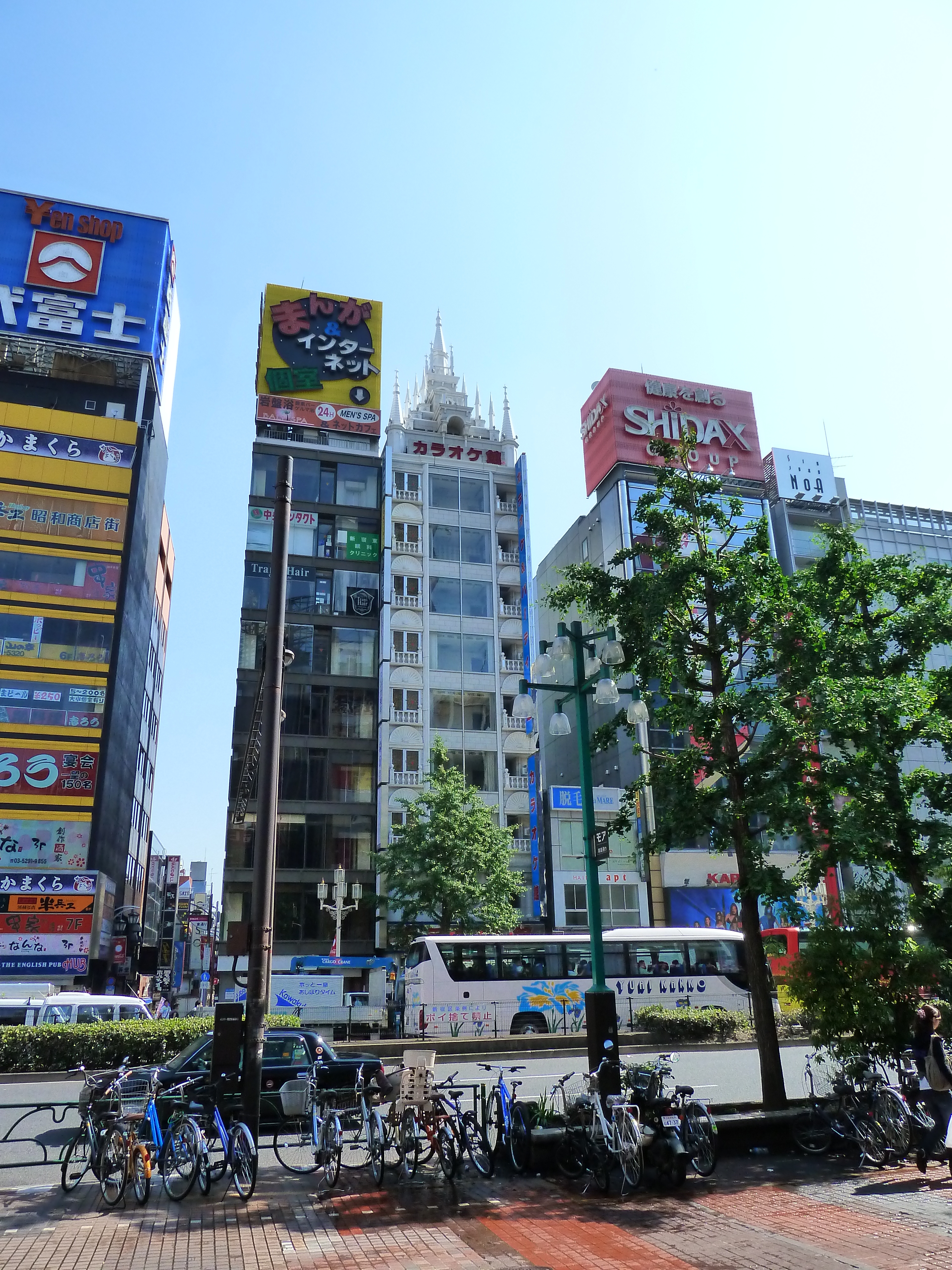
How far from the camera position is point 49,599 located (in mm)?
51125

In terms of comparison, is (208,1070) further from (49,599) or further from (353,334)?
(353,334)

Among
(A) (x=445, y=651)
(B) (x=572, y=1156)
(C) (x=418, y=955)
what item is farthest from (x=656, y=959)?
(A) (x=445, y=651)

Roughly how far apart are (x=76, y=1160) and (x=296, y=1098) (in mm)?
2629

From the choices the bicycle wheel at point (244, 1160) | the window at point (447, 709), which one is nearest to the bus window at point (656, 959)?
the bicycle wheel at point (244, 1160)

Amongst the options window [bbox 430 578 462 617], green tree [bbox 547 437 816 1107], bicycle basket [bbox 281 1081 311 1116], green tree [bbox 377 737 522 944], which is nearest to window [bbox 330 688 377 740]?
window [bbox 430 578 462 617]

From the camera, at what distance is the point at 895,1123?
34.7 feet

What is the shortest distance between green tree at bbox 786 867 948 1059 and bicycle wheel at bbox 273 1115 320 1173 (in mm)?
6689

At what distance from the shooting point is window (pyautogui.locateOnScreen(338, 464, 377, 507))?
180ft

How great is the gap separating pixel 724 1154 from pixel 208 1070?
7302 millimetres

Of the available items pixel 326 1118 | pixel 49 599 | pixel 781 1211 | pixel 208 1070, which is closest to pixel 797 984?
pixel 781 1211

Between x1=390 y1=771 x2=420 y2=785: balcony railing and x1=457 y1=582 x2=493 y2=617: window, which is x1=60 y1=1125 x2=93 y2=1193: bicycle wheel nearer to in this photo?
x1=390 y1=771 x2=420 y2=785: balcony railing

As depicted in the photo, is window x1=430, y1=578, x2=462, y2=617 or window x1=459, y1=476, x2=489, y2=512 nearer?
window x1=430, y1=578, x2=462, y2=617

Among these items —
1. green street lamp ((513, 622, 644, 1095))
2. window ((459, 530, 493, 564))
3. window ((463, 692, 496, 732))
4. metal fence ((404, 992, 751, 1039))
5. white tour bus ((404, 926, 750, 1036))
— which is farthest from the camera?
window ((459, 530, 493, 564))

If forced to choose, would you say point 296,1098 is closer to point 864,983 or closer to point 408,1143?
point 408,1143
